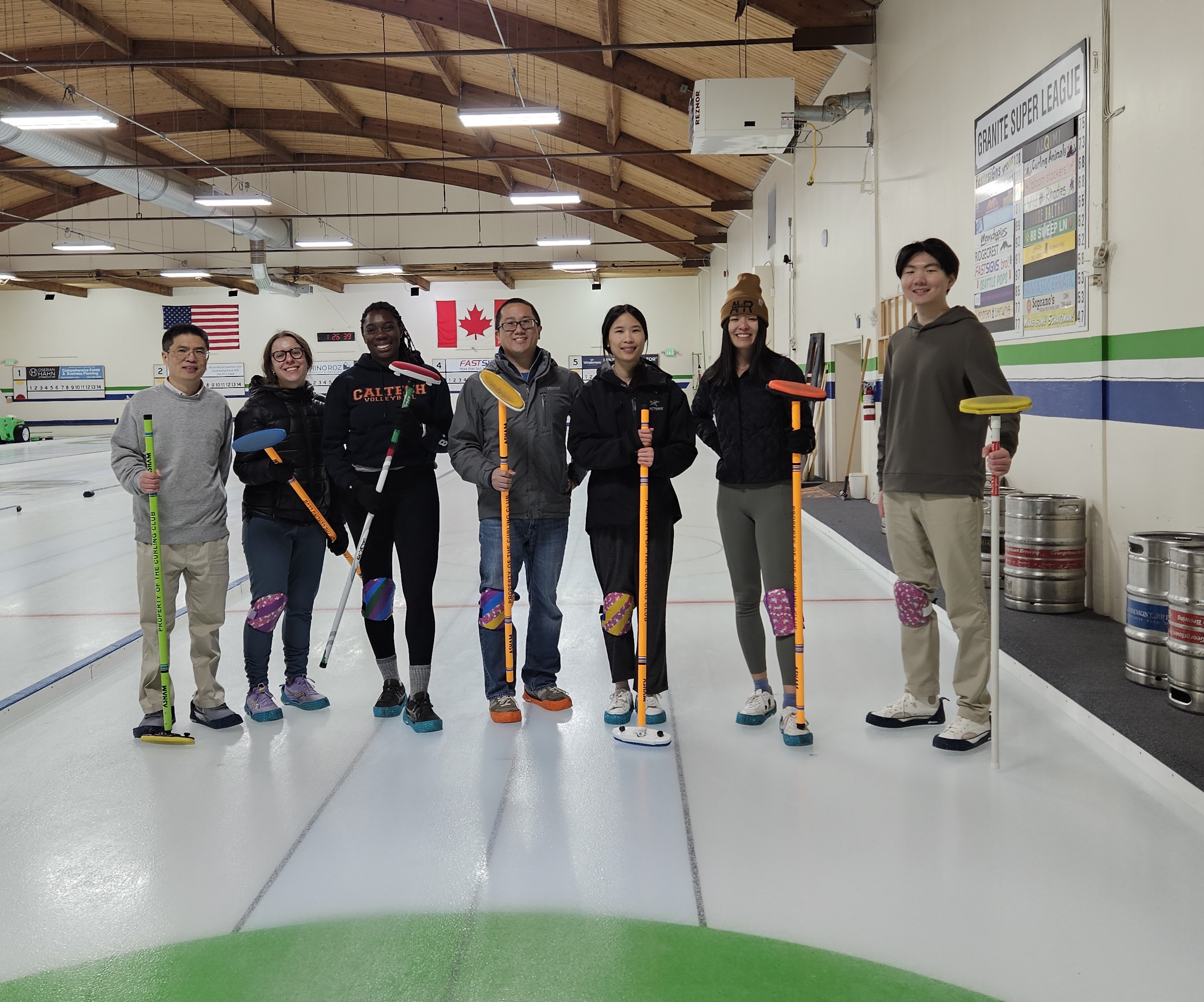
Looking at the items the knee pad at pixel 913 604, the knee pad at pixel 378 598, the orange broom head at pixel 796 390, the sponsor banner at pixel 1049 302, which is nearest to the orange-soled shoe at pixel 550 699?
the knee pad at pixel 378 598

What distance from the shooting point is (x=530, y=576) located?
3.63 metres

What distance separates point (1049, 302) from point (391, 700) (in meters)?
4.07

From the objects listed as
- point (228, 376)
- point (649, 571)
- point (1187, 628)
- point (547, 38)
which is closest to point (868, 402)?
point (547, 38)

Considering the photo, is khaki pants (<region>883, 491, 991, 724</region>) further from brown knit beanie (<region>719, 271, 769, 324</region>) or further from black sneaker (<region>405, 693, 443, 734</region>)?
black sneaker (<region>405, 693, 443, 734</region>)

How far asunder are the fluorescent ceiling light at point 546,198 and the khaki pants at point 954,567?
12.0 meters

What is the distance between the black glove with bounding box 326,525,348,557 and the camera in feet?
12.3

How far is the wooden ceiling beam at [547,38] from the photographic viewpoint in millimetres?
10742

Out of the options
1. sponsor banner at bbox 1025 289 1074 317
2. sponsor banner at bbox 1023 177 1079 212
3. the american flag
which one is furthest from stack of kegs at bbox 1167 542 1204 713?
the american flag

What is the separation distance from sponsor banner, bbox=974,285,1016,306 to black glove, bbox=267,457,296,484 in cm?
443

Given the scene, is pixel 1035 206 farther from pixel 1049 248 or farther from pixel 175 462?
pixel 175 462

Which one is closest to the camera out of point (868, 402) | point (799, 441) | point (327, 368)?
point (799, 441)

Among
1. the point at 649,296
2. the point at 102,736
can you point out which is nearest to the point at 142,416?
the point at 102,736

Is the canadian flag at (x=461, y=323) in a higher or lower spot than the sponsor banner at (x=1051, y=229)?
higher

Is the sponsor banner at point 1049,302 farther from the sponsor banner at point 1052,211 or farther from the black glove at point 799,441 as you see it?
the black glove at point 799,441
